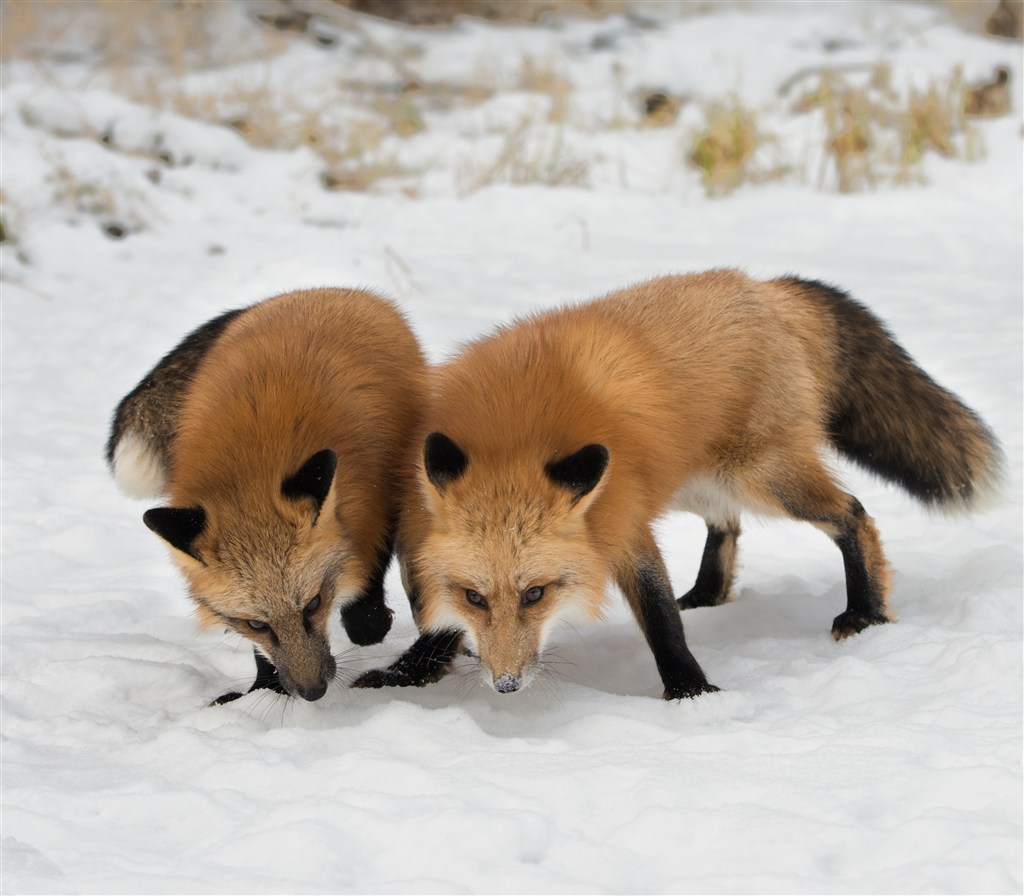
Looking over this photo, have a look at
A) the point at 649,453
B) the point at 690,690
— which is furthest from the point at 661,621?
the point at 649,453

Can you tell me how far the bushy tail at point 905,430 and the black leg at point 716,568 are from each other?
26.0 inches

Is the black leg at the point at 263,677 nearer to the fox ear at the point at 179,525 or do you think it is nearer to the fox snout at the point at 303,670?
the fox snout at the point at 303,670

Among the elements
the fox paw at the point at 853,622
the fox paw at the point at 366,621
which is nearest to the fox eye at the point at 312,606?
the fox paw at the point at 366,621

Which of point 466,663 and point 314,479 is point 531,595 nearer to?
point 314,479

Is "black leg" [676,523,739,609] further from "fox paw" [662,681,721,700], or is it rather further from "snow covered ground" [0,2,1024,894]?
"fox paw" [662,681,721,700]

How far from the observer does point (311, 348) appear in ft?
14.2

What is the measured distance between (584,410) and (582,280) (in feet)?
18.0

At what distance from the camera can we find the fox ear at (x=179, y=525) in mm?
3486

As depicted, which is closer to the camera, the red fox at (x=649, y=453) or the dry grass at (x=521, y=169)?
the red fox at (x=649, y=453)

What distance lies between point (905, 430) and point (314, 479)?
2.71 meters

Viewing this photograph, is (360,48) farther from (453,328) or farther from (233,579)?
(233,579)

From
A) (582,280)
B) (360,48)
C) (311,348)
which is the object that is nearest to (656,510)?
(311,348)

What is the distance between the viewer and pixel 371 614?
14.9ft

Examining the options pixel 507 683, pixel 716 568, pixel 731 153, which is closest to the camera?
pixel 507 683
